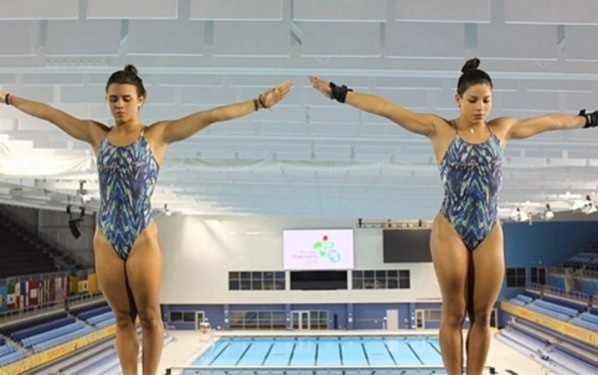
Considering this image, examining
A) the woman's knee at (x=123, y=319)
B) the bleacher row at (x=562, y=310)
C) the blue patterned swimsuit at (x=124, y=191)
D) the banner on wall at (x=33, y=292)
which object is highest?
the blue patterned swimsuit at (x=124, y=191)

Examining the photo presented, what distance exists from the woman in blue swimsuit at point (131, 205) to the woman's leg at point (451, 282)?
0.96 metres

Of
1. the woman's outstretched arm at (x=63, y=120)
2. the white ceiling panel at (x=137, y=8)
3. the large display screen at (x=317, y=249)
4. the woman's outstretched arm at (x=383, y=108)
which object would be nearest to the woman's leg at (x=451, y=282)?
the woman's outstretched arm at (x=383, y=108)

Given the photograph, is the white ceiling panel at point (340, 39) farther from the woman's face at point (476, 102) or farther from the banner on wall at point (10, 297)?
the banner on wall at point (10, 297)

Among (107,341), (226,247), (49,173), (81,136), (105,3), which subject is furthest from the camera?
(226,247)

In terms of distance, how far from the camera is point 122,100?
2.85 meters

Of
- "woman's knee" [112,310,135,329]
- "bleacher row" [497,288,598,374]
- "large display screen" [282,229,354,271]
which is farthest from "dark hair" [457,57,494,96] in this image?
"large display screen" [282,229,354,271]

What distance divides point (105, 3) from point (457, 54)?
2546 mm

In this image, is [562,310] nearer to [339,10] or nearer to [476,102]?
[339,10]

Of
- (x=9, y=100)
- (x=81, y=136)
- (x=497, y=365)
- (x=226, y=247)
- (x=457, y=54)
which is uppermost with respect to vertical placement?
(x=457, y=54)

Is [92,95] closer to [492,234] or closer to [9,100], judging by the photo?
[9,100]

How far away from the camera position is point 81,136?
3.06 meters

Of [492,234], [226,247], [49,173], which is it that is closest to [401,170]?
[49,173]

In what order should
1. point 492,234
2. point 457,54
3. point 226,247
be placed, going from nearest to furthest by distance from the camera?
1. point 492,234
2. point 457,54
3. point 226,247

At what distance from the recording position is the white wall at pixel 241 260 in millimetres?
29781
